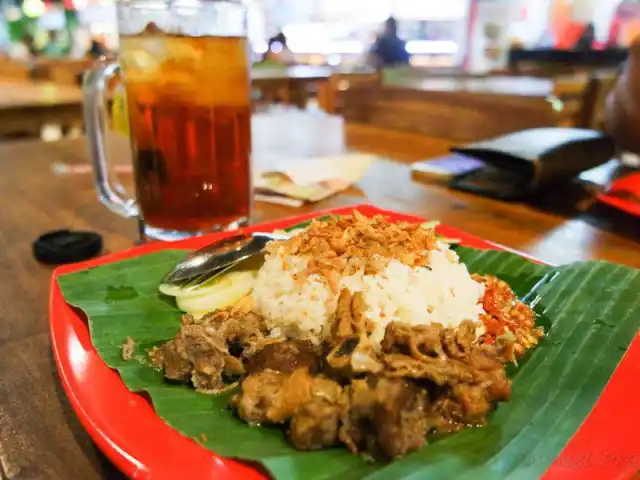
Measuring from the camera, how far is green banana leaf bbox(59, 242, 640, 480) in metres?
0.68

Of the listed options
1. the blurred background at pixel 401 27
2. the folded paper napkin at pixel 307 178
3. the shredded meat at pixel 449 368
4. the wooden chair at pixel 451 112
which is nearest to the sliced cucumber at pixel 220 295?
the shredded meat at pixel 449 368

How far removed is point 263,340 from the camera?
97 centimetres

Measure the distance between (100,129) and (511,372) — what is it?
4.01ft

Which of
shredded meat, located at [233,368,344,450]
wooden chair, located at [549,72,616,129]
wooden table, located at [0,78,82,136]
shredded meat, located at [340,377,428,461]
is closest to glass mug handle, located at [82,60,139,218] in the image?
shredded meat, located at [233,368,344,450]

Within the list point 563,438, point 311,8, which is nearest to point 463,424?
point 563,438

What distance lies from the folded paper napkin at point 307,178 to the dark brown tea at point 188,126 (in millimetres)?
431

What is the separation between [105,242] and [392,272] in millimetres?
915

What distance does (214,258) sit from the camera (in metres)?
1.21

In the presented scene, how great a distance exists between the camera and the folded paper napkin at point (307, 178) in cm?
198

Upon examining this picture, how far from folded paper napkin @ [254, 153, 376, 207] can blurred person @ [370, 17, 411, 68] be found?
28.4 ft

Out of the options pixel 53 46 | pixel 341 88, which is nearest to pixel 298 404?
pixel 341 88

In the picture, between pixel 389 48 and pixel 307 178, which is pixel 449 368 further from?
pixel 389 48

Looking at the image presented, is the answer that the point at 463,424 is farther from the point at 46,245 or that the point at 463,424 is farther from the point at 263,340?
the point at 46,245

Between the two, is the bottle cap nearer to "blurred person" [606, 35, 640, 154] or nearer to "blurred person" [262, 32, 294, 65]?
"blurred person" [606, 35, 640, 154]
